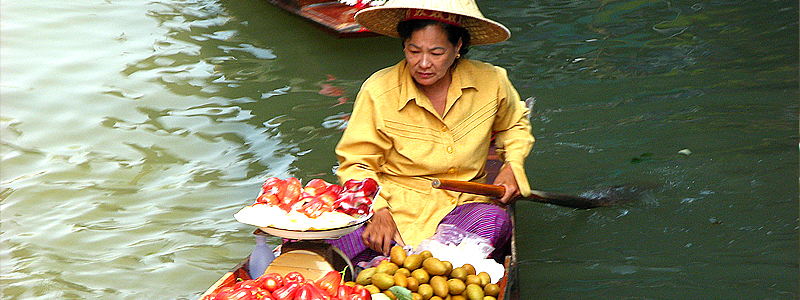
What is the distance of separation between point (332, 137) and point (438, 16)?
2658 millimetres

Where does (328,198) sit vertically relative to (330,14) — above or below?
above

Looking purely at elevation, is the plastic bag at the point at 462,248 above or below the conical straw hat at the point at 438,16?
below

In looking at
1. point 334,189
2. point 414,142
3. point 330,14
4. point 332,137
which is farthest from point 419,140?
point 330,14

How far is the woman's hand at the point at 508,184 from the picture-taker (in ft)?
9.76

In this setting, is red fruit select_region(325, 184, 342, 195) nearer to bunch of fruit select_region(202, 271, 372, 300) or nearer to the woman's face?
bunch of fruit select_region(202, 271, 372, 300)

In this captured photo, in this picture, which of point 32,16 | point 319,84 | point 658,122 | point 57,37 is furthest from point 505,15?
point 32,16

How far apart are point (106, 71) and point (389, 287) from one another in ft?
18.1

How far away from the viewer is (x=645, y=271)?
11.8 feet

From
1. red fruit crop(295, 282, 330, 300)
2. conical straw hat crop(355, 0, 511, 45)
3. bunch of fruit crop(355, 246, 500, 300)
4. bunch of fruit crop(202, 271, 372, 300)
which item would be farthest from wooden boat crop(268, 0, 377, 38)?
red fruit crop(295, 282, 330, 300)

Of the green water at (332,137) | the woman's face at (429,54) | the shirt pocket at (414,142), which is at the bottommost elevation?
the green water at (332,137)

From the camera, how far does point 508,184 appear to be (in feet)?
9.82

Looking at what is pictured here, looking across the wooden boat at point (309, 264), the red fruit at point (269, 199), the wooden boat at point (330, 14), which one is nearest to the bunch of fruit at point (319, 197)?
the red fruit at point (269, 199)

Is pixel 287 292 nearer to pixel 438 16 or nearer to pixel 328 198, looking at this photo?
pixel 328 198

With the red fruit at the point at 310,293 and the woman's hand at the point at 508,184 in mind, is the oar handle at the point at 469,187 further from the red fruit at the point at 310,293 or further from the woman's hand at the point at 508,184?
the red fruit at the point at 310,293
